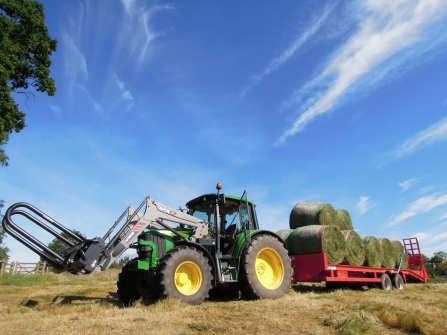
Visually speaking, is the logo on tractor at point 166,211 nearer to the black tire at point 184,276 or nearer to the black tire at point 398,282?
the black tire at point 184,276

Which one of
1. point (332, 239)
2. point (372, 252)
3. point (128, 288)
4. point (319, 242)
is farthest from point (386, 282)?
point (128, 288)

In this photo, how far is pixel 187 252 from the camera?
20.9ft

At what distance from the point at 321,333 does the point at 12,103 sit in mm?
14216

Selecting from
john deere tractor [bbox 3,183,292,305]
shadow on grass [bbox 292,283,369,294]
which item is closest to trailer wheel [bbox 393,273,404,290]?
shadow on grass [bbox 292,283,369,294]

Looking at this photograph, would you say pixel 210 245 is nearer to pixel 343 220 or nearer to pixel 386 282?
pixel 343 220

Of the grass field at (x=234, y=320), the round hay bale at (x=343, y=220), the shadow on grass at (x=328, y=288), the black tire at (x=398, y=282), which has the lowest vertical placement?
the grass field at (x=234, y=320)

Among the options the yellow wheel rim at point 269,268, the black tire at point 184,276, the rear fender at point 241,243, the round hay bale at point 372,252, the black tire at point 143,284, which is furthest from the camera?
the round hay bale at point 372,252

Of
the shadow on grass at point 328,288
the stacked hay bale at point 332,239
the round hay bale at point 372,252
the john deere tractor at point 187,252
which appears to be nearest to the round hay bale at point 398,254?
the stacked hay bale at point 332,239

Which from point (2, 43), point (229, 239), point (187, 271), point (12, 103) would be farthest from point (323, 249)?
point (2, 43)

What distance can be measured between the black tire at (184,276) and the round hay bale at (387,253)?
7280 mm

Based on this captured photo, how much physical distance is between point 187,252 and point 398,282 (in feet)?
28.4

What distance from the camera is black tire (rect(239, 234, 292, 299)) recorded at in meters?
7.07

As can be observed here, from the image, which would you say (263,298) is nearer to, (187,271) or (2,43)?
(187,271)

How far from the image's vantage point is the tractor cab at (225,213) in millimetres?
7812
